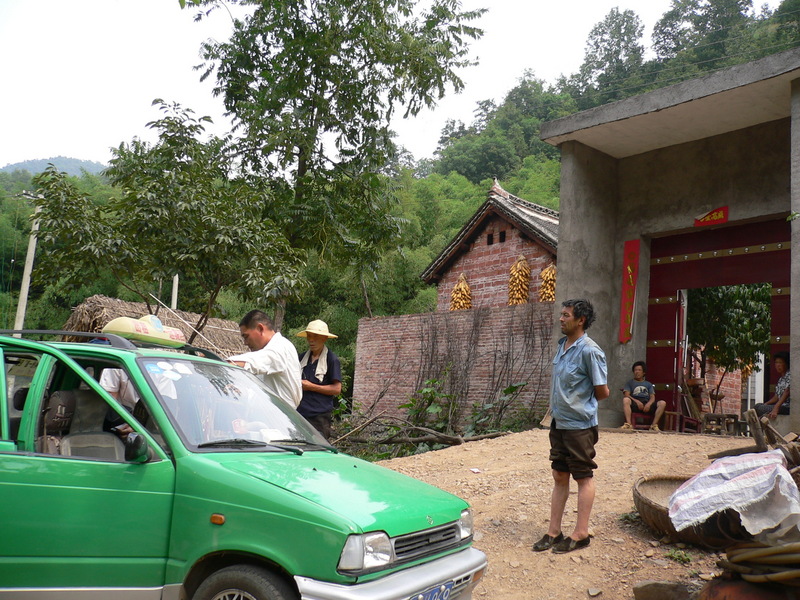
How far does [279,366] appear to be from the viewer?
18.7 ft

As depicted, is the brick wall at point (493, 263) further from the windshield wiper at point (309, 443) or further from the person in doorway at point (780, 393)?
the windshield wiper at point (309, 443)

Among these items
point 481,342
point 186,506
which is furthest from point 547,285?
point 186,506

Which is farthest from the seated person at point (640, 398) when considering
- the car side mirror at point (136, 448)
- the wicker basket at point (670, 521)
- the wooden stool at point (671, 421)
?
the car side mirror at point (136, 448)

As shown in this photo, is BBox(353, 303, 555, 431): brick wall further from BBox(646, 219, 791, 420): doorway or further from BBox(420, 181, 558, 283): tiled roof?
BBox(420, 181, 558, 283): tiled roof

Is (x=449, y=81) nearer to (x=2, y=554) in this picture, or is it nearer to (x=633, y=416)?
(x=633, y=416)

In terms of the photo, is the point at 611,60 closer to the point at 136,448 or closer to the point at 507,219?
the point at 507,219

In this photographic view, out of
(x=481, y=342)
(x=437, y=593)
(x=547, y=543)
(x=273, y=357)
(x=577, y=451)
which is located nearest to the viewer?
(x=437, y=593)

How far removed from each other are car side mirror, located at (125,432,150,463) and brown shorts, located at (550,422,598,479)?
314 centimetres

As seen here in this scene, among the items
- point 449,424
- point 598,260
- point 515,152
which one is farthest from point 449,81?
point 515,152

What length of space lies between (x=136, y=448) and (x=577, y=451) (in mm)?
3219

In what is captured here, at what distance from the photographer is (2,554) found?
11.8ft

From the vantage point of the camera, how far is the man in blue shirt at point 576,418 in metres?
5.29

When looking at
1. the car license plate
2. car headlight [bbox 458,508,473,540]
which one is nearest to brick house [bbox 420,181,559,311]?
car headlight [bbox 458,508,473,540]

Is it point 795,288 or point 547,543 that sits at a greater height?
point 795,288
